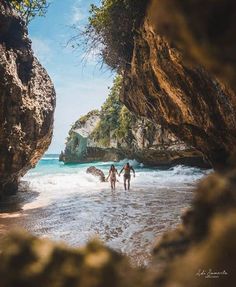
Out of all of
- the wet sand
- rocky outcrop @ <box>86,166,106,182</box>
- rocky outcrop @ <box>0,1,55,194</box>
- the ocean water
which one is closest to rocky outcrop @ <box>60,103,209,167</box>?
rocky outcrop @ <box>86,166,106,182</box>

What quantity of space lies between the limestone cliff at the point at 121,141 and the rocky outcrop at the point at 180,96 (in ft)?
39.3

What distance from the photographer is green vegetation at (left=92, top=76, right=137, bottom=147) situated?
35156 millimetres

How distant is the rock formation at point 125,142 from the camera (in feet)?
97.1

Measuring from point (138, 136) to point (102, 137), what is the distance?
9605mm

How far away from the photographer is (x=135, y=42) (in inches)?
510

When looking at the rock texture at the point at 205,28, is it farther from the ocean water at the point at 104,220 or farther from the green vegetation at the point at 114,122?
the green vegetation at the point at 114,122

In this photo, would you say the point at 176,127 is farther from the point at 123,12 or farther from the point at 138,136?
the point at 138,136

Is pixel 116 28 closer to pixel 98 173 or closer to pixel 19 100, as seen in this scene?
pixel 19 100

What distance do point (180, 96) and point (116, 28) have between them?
3879 mm

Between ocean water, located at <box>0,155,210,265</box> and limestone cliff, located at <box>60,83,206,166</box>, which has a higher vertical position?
limestone cliff, located at <box>60,83,206,166</box>

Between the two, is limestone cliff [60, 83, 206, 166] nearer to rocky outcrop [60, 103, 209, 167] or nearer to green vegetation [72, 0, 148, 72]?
rocky outcrop [60, 103, 209, 167]

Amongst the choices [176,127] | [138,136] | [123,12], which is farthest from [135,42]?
[138,136]

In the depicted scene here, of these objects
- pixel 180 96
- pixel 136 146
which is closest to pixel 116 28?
pixel 180 96

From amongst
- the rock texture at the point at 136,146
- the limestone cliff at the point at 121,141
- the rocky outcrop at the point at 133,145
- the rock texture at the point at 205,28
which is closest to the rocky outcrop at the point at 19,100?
the rock texture at the point at 205,28
